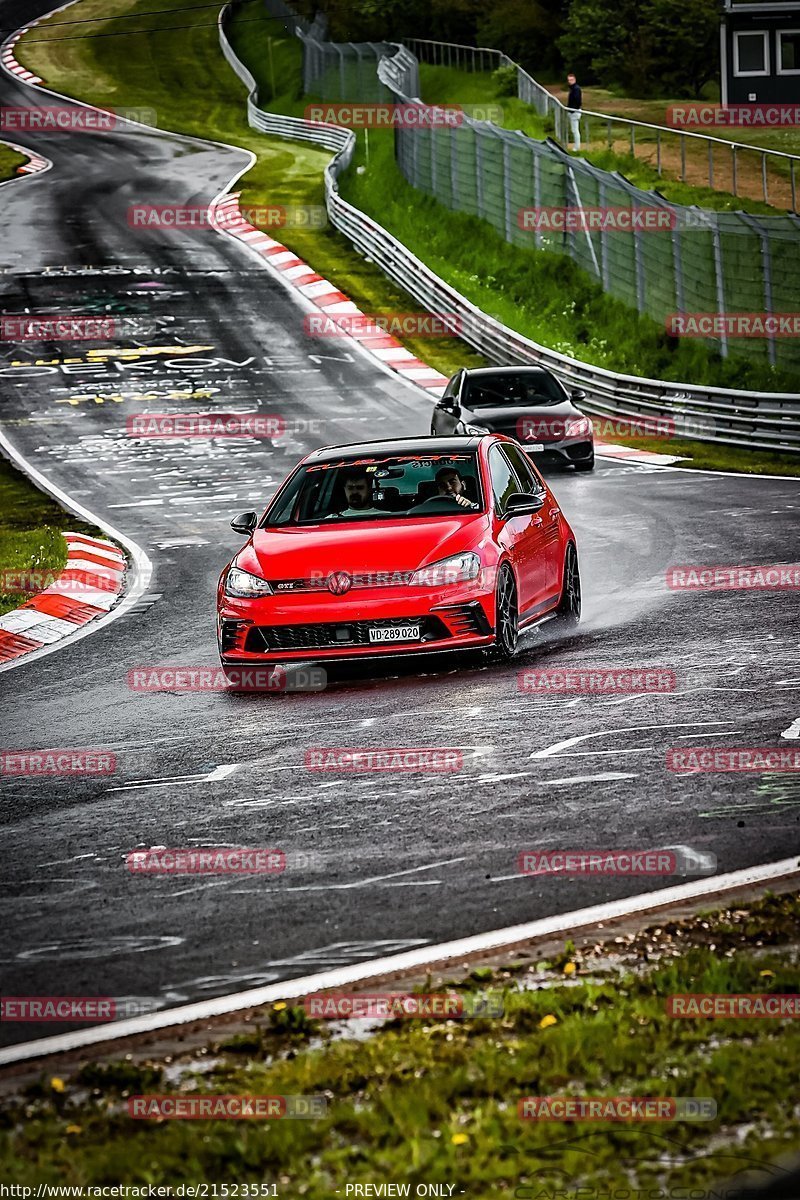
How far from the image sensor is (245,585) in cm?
1148

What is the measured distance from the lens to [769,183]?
37.7 m

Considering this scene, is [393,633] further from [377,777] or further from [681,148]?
[681,148]

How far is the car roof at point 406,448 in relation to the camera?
12602 mm

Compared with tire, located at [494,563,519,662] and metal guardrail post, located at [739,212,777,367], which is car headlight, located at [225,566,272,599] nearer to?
tire, located at [494,563,519,662]

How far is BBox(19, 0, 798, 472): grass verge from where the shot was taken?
3198 cm

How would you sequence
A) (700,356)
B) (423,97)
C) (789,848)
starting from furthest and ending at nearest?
(423,97) < (700,356) < (789,848)

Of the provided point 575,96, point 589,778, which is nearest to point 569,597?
point 589,778

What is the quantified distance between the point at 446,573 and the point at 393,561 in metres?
0.35

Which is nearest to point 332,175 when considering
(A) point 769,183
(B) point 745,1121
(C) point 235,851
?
(A) point 769,183

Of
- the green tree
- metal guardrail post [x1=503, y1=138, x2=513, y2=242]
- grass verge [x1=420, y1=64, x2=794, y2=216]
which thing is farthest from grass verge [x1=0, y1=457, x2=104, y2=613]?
the green tree

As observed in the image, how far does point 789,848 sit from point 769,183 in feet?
108

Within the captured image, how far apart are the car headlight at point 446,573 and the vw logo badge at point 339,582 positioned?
15.3 inches

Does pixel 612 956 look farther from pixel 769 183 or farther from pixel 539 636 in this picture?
pixel 769 183

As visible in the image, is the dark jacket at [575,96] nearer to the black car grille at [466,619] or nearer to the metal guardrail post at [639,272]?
the metal guardrail post at [639,272]
